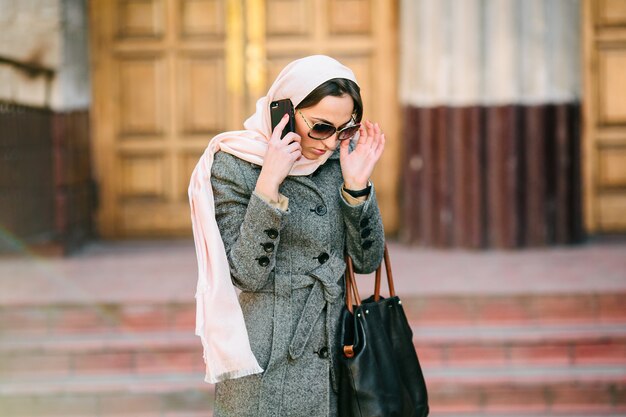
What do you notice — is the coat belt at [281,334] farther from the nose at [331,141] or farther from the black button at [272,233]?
the nose at [331,141]

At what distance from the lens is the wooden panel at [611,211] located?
336 inches

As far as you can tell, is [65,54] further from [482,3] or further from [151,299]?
[482,3]

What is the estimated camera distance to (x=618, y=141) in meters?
8.52

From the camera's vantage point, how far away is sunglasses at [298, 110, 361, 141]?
261cm

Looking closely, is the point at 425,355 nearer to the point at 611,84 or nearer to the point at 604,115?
Result: the point at 604,115

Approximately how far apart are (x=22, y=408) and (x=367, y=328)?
3496mm

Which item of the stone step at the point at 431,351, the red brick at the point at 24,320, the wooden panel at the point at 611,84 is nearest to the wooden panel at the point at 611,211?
the wooden panel at the point at 611,84

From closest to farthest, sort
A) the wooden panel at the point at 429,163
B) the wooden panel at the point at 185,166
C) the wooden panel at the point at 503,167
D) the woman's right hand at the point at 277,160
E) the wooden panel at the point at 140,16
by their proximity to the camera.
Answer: the woman's right hand at the point at 277,160
the wooden panel at the point at 503,167
the wooden panel at the point at 429,163
the wooden panel at the point at 140,16
the wooden panel at the point at 185,166

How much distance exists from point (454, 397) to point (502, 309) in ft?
2.62

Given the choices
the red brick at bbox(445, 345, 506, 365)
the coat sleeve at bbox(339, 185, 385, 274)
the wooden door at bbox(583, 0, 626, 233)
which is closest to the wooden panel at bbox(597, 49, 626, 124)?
the wooden door at bbox(583, 0, 626, 233)

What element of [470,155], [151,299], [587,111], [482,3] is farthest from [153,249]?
[587,111]

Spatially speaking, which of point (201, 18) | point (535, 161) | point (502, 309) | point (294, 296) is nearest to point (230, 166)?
point (294, 296)

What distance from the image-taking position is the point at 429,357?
5.81 metres

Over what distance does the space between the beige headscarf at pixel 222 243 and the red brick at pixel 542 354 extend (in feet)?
11.1
